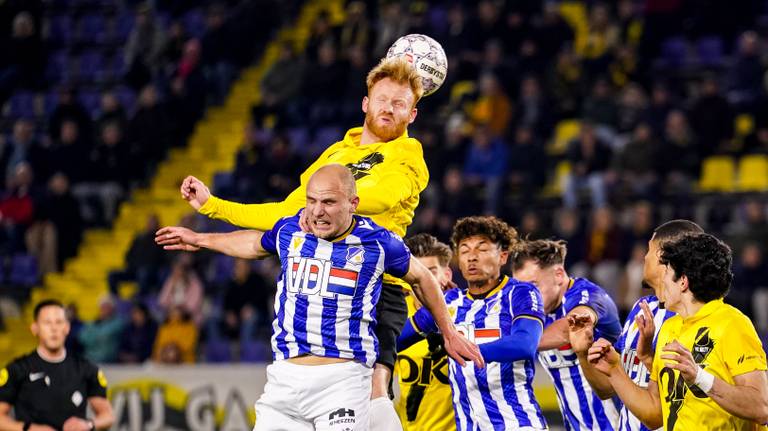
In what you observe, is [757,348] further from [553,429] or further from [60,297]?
[60,297]

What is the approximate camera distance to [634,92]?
52.2 ft

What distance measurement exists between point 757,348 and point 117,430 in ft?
31.9

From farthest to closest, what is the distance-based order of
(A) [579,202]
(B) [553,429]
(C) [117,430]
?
(A) [579,202] < (C) [117,430] < (B) [553,429]

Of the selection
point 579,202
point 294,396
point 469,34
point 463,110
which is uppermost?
point 469,34

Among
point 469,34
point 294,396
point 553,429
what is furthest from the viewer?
point 469,34

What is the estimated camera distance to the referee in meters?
9.78

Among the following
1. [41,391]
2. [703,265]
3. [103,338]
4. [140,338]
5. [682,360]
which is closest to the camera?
[682,360]

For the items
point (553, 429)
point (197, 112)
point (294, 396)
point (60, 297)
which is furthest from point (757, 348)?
point (197, 112)

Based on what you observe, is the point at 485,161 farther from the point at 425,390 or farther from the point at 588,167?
the point at 425,390

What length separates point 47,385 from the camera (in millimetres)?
9828

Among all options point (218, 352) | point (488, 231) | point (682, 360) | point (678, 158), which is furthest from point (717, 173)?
point (682, 360)

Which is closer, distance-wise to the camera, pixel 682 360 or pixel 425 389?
pixel 682 360

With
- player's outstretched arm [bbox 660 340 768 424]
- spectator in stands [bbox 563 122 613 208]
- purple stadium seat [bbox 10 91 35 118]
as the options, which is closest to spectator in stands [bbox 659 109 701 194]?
spectator in stands [bbox 563 122 613 208]

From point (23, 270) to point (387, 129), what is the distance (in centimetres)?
1245
